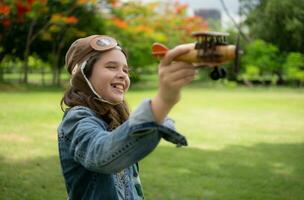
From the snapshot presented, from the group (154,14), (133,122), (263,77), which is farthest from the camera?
(263,77)

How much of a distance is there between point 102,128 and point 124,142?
0.36 m

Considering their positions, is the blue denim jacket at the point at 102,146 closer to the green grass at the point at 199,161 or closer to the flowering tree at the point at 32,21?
the green grass at the point at 199,161

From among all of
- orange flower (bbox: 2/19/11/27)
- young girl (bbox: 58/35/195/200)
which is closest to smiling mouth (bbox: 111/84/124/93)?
young girl (bbox: 58/35/195/200)

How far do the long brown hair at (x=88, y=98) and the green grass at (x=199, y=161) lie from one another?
3147mm

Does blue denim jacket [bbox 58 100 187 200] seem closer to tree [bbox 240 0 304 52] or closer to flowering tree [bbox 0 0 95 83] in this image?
flowering tree [bbox 0 0 95 83]

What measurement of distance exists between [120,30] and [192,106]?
13111 mm

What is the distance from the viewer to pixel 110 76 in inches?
75.1

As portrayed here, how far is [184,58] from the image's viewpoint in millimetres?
1275

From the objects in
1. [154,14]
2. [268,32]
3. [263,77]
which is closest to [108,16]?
[154,14]

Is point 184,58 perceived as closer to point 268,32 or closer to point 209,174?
point 209,174

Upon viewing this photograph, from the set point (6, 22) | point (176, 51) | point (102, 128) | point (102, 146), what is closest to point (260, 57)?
point (6, 22)

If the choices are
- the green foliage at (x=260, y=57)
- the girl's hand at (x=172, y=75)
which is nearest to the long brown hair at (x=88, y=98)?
the girl's hand at (x=172, y=75)

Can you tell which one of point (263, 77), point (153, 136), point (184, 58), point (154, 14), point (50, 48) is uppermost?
point (184, 58)

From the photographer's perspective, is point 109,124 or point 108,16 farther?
point 108,16
